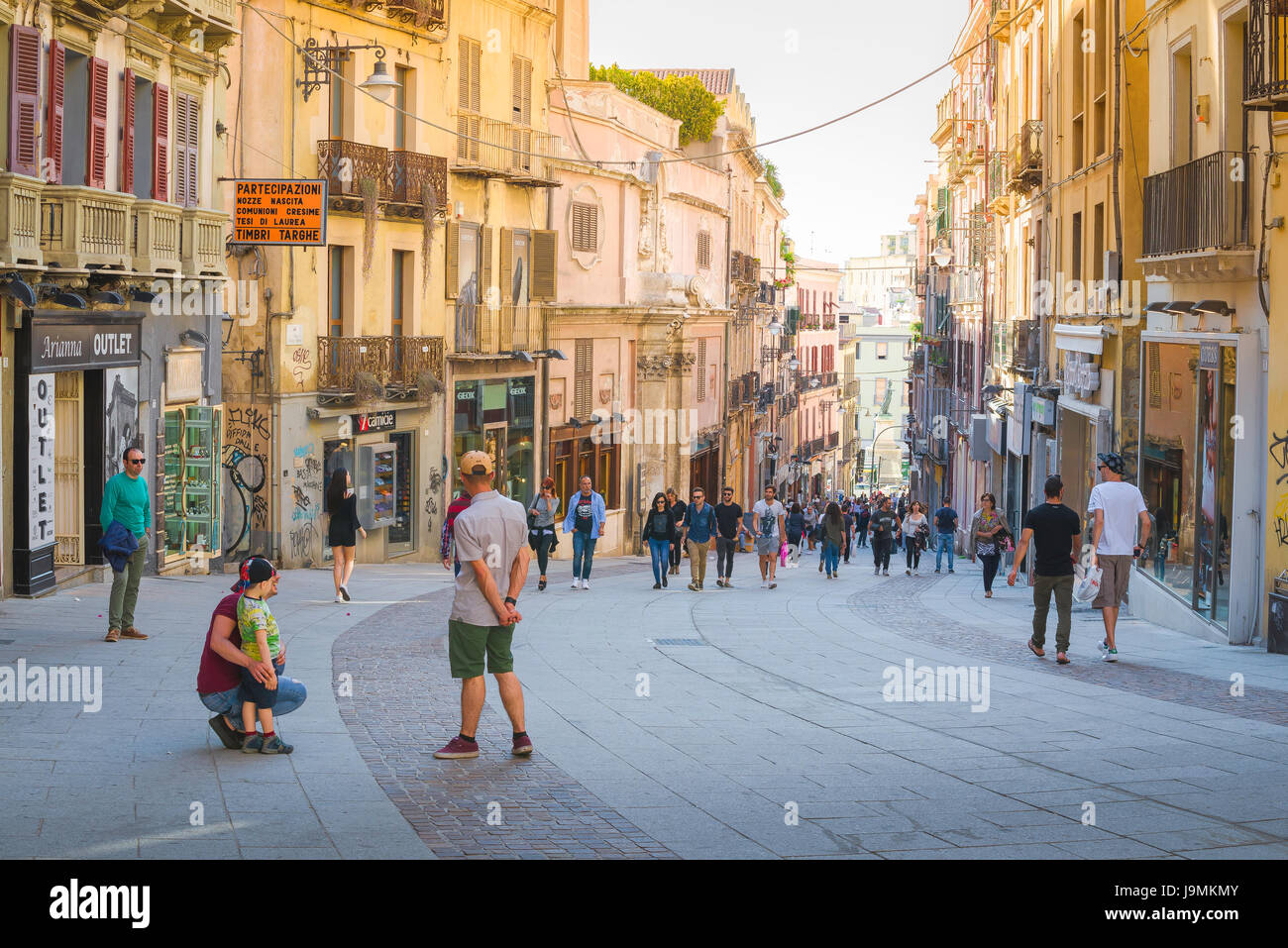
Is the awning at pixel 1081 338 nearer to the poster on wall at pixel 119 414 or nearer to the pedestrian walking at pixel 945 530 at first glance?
the pedestrian walking at pixel 945 530

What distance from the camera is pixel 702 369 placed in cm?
5172

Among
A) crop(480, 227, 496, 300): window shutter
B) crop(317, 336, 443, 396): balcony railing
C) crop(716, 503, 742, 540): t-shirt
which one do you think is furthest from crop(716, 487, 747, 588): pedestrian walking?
crop(480, 227, 496, 300): window shutter

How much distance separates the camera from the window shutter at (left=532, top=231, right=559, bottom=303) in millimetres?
37094

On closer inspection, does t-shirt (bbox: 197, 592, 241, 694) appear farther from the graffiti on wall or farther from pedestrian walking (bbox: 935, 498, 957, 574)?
pedestrian walking (bbox: 935, 498, 957, 574)

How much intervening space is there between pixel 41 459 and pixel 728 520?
11.3m

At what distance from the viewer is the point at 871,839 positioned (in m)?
7.63

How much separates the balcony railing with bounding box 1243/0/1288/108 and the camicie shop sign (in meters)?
14.2

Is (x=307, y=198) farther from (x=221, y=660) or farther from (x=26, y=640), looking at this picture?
(x=221, y=660)

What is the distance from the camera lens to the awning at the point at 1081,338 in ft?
78.4

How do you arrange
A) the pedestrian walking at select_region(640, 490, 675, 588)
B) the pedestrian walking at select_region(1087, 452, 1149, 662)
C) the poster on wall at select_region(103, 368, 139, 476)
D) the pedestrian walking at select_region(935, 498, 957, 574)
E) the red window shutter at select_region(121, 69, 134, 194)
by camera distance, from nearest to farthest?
the pedestrian walking at select_region(1087, 452, 1149, 662) < the poster on wall at select_region(103, 368, 139, 476) < the red window shutter at select_region(121, 69, 134, 194) < the pedestrian walking at select_region(640, 490, 675, 588) < the pedestrian walking at select_region(935, 498, 957, 574)

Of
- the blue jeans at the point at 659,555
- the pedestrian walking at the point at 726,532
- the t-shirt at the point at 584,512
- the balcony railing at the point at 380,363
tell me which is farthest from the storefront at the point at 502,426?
the t-shirt at the point at 584,512

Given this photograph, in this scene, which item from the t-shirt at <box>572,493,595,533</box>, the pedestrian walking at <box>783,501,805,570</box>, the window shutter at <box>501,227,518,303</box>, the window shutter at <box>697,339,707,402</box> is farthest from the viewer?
the window shutter at <box>697,339,707,402</box>

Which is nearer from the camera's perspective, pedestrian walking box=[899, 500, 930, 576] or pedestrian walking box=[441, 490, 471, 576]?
pedestrian walking box=[441, 490, 471, 576]

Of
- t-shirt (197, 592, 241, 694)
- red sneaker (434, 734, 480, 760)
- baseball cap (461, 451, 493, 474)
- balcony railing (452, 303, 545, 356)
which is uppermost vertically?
balcony railing (452, 303, 545, 356)
